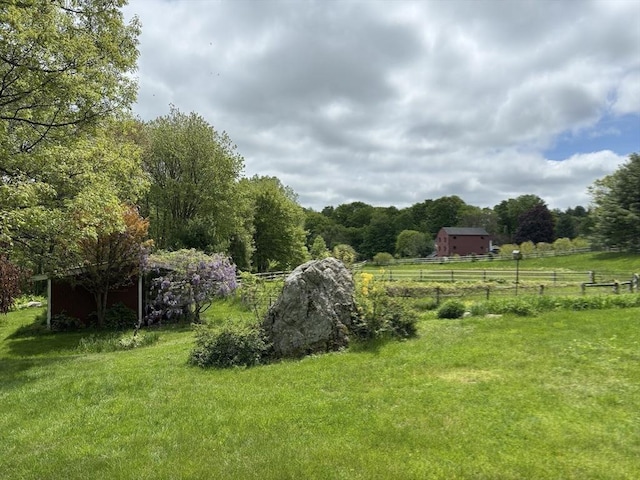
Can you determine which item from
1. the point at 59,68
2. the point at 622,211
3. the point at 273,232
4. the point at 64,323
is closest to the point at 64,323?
the point at 64,323

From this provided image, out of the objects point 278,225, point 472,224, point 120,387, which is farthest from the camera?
point 472,224

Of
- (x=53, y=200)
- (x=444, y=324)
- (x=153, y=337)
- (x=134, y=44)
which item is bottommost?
(x=153, y=337)

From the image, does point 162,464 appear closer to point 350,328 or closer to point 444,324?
point 350,328

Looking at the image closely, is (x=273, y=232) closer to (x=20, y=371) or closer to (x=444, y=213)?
(x=20, y=371)

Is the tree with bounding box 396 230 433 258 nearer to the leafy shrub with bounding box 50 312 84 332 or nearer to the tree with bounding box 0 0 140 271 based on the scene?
the leafy shrub with bounding box 50 312 84 332

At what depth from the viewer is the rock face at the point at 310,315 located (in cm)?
955

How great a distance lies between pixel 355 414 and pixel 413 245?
76.6 m

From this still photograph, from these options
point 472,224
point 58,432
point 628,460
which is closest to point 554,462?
point 628,460

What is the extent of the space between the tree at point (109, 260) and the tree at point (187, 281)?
80 cm

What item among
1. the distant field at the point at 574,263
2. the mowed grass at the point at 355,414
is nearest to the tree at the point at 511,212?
the distant field at the point at 574,263

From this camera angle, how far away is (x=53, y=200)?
10.7m

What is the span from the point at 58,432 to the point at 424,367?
5684mm

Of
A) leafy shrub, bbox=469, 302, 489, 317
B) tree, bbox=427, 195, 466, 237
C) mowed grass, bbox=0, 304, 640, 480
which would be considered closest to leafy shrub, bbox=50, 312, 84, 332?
mowed grass, bbox=0, 304, 640, 480

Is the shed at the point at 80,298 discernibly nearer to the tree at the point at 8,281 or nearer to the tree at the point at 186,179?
the tree at the point at 8,281
